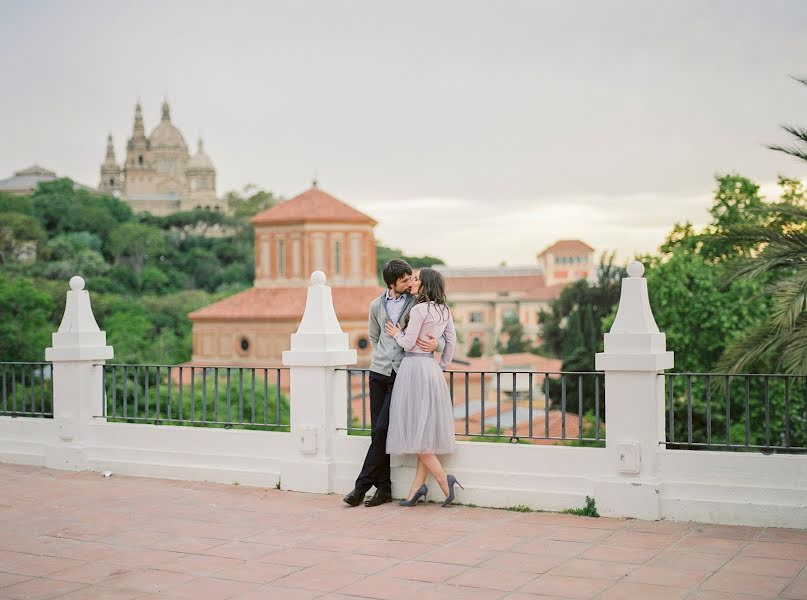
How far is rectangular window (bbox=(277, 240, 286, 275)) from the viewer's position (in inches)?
1917

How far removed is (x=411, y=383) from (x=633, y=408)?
1567 millimetres

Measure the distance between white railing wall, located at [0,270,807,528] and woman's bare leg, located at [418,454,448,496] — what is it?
22 cm

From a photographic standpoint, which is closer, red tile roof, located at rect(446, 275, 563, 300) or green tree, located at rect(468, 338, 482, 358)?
green tree, located at rect(468, 338, 482, 358)

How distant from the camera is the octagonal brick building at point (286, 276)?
155ft

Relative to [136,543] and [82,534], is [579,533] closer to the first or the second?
[136,543]

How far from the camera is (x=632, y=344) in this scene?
271 inches

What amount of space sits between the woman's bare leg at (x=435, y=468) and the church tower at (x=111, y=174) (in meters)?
143

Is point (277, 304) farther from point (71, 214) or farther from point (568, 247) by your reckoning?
point (568, 247)

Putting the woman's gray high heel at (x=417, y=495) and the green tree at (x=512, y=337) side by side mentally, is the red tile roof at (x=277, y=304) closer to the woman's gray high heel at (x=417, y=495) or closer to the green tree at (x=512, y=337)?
the woman's gray high heel at (x=417, y=495)

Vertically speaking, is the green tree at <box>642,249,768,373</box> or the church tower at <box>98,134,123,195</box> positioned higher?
the church tower at <box>98,134,123,195</box>


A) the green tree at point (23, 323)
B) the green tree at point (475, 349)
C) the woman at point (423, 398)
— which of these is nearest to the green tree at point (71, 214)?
the green tree at point (475, 349)

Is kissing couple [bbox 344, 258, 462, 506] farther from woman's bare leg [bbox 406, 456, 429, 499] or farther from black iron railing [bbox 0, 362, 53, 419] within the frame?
black iron railing [bbox 0, 362, 53, 419]

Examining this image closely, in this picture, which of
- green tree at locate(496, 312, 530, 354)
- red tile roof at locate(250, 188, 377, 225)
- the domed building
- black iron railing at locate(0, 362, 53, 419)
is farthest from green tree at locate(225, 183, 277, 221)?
black iron railing at locate(0, 362, 53, 419)

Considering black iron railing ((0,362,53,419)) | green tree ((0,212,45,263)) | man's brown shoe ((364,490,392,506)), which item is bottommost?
man's brown shoe ((364,490,392,506))
